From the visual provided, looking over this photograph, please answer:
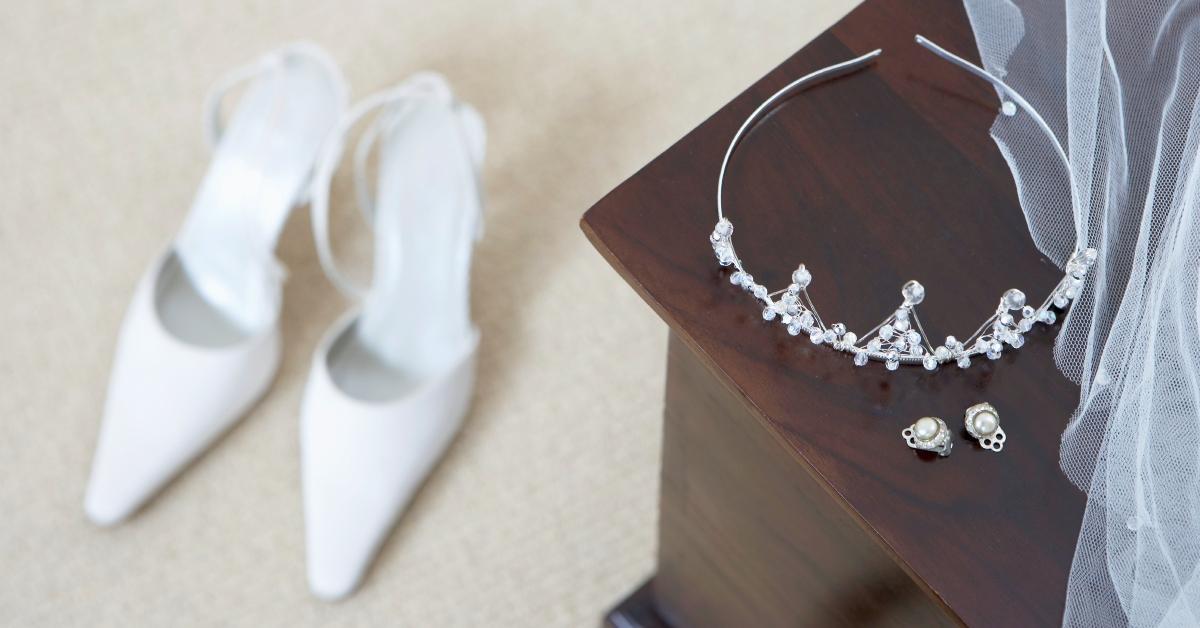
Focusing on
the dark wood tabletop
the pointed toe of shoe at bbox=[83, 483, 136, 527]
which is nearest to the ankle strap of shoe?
the pointed toe of shoe at bbox=[83, 483, 136, 527]

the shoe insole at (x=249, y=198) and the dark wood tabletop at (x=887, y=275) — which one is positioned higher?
the dark wood tabletop at (x=887, y=275)

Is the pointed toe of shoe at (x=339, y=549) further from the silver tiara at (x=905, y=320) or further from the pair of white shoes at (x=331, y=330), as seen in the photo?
the silver tiara at (x=905, y=320)

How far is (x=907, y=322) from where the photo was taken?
445mm

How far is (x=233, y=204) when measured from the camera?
39.4 inches

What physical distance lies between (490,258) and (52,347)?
1.28ft

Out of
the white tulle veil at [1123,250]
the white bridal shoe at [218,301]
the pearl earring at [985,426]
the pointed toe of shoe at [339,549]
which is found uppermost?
the white tulle veil at [1123,250]

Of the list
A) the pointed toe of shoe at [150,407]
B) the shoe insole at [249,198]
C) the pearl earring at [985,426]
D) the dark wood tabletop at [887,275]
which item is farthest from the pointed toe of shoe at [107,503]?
the pearl earring at [985,426]

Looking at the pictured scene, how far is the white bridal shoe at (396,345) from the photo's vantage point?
0.91 metres

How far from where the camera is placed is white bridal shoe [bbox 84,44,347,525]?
940mm

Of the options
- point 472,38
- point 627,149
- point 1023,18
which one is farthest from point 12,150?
point 1023,18

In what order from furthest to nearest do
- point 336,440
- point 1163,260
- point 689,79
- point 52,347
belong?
1. point 689,79
2. point 52,347
3. point 336,440
4. point 1163,260

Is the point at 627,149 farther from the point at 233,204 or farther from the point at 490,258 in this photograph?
the point at 233,204

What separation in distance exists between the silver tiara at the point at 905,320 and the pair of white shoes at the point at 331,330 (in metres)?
0.49

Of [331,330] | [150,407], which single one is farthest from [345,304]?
[150,407]
